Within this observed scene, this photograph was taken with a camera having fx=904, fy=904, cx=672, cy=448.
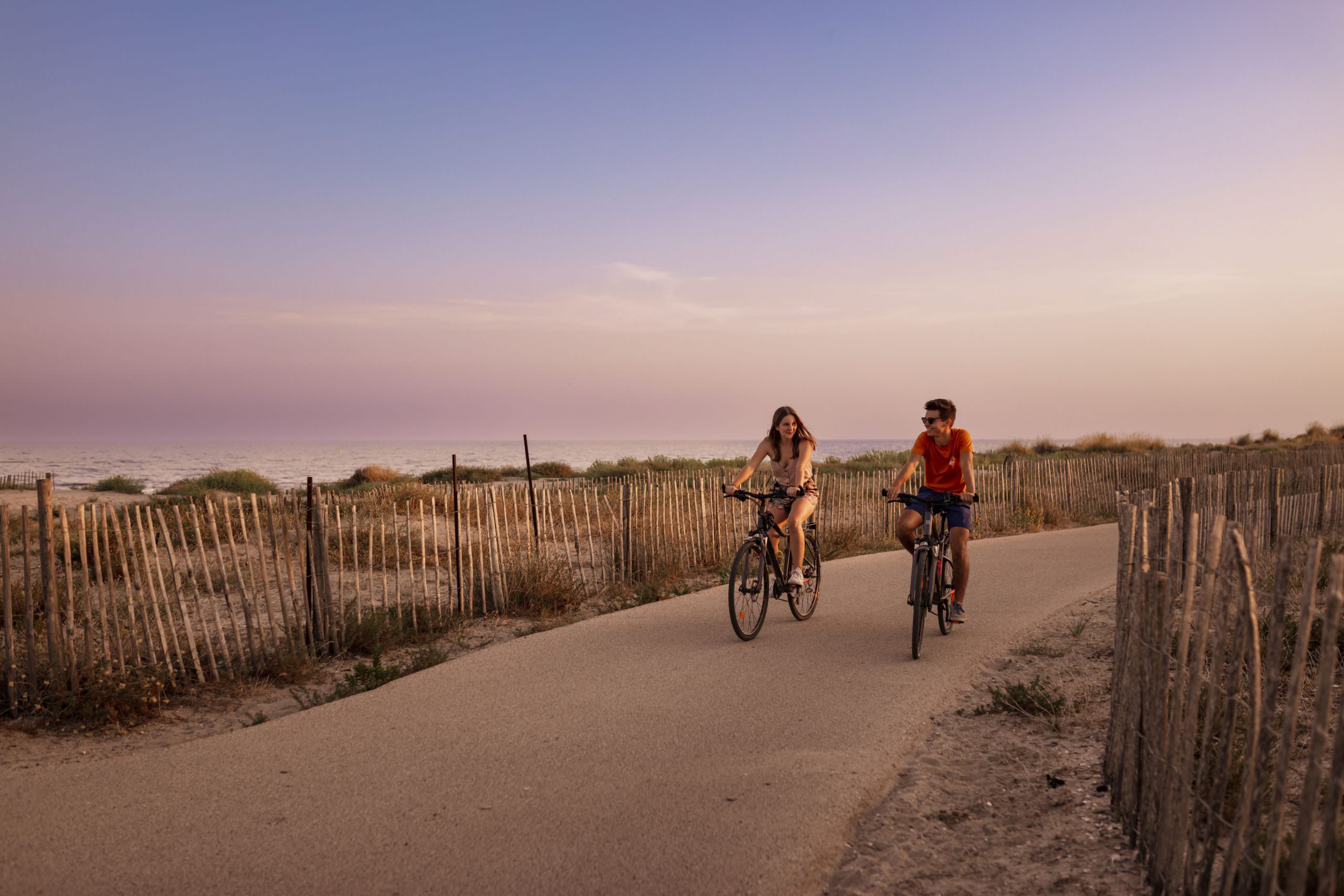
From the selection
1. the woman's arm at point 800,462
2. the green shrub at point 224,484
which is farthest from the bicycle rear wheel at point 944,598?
the green shrub at point 224,484

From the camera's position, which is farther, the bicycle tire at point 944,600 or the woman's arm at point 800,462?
the woman's arm at point 800,462

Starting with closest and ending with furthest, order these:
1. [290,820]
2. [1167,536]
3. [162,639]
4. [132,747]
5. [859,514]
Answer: [1167,536], [290,820], [132,747], [162,639], [859,514]

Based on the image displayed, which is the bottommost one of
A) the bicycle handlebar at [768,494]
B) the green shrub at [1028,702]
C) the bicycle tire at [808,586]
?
the green shrub at [1028,702]

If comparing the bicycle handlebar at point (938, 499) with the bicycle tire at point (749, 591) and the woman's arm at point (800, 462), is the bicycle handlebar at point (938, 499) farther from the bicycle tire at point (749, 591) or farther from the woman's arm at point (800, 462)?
the bicycle tire at point (749, 591)

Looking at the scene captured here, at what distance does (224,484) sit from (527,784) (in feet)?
97.1

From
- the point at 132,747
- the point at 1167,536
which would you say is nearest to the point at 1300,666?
the point at 1167,536

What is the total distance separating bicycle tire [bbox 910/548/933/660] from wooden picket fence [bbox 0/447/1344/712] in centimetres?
433

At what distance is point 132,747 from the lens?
5809mm

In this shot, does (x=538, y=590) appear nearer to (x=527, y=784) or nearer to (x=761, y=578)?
(x=761, y=578)

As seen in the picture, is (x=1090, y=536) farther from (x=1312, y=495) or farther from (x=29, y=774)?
(x=29, y=774)

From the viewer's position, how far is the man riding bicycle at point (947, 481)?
767 cm

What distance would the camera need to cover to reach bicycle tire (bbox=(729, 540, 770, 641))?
294 inches

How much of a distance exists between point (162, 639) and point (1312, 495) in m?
15.9

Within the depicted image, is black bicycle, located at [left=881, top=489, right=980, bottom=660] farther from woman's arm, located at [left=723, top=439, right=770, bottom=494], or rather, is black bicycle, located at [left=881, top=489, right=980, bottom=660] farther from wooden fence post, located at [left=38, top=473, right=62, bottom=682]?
wooden fence post, located at [left=38, top=473, right=62, bottom=682]
